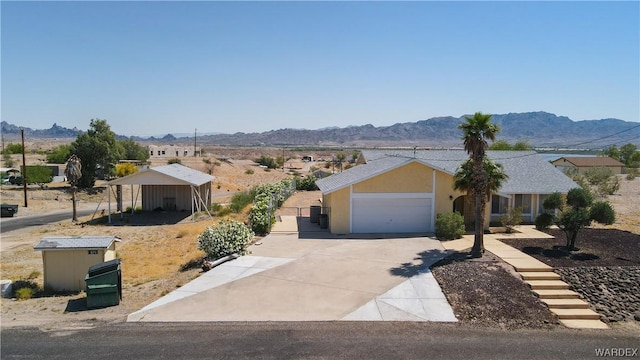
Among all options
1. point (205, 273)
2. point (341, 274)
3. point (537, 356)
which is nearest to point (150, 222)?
point (205, 273)

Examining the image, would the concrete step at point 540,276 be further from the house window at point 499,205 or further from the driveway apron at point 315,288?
the house window at point 499,205

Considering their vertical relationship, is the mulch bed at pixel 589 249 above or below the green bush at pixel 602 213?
below

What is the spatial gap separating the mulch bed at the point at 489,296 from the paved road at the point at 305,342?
648 millimetres

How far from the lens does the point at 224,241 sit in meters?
18.7

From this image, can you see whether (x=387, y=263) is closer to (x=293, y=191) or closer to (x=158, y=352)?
(x=158, y=352)

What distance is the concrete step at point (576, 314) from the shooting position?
1333 centimetres

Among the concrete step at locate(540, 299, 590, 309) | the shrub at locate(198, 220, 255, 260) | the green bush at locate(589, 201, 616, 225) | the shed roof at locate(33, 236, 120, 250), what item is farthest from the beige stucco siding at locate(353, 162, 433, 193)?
the shed roof at locate(33, 236, 120, 250)

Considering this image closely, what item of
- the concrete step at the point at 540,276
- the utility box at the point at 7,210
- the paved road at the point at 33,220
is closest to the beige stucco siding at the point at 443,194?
the concrete step at the point at 540,276

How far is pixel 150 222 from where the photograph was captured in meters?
31.0

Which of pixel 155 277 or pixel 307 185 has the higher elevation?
pixel 307 185

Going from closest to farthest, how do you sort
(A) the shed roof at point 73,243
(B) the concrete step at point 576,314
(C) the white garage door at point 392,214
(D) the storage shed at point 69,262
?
(B) the concrete step at point 576,314 → (A) the shed roof at point 73,243 → (D) the storage shed at point 69,262 → (C) the white garage door at point 392,214

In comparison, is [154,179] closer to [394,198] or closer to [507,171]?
[394,198]

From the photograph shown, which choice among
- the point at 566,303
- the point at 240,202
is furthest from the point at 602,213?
→ the point at 240,202

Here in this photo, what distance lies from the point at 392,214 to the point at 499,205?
6563mm
